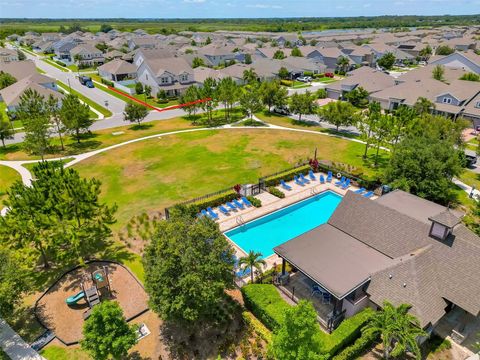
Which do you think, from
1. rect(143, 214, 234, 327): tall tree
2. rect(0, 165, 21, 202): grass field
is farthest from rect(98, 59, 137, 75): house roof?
rect(143, 214, 234, 327): tall tree

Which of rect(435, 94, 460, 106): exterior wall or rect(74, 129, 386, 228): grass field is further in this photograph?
rect(435, 94, 460, 106): exterior wall

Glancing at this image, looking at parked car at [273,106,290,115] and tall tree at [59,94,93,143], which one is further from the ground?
tall tree at [59,94,93,143]

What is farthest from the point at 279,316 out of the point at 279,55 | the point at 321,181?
the point at 279,55

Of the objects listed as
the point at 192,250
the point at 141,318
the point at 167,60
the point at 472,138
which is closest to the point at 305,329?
the point at 192,250

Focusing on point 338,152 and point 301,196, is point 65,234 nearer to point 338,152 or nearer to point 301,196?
point 301,196

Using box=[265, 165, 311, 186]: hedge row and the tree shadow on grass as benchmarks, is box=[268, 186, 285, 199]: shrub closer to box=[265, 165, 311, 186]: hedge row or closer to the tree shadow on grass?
box=[265, 165, 311, 186]: hedge row

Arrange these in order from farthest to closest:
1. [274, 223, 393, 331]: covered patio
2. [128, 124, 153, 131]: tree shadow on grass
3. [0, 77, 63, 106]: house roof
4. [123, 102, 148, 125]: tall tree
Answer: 1. [0, 77, 63, 106]: house roof
2. [128, 124, 153, 131]: tree shadow on grass
3. [123, 102, 148, 125]: tall tree
4. [274, 223, 393, 331]: covered patio

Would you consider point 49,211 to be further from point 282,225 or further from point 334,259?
point 334,259
